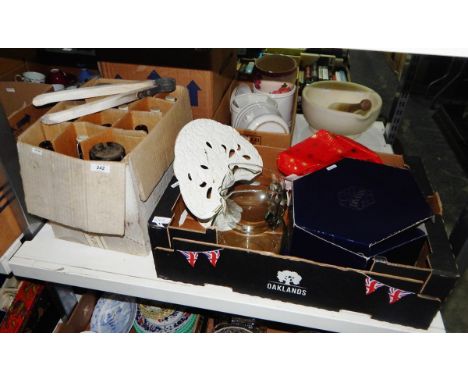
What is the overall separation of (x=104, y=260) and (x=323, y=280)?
1.49 ft

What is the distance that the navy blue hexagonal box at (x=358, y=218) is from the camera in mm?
603

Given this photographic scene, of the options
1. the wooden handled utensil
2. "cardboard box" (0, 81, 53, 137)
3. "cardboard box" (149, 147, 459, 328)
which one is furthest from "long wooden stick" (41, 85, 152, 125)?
"cardboard box" (149, 147, 459, 328)

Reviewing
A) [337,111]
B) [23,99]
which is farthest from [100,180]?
[337,111]

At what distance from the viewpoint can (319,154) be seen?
0.87 meters

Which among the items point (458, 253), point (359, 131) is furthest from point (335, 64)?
point (458, 253)

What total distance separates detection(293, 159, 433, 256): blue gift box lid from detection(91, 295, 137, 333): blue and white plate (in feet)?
2.13

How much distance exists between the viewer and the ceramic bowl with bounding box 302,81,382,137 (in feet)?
3.35

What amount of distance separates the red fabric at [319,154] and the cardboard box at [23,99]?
1.91ft

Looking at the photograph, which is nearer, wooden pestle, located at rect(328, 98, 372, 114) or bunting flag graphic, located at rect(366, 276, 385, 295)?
bunting flag graphic, located at rect(366, 276, 385, 295)

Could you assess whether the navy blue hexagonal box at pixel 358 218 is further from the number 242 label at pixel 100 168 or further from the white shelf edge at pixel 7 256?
the white shelf edge at pixel 7 256

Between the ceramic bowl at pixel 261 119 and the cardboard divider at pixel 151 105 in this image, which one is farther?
the ceramic bowl at pixel 261 119

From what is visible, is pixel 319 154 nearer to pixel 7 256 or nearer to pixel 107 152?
pixel 107 152

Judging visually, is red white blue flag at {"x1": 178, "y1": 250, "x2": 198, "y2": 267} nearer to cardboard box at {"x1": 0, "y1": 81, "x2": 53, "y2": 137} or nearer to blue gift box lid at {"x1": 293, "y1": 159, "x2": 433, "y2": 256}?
blue gift box lid at {"x1": 293, "y1": 159, "x2": 433, "y2": 256}

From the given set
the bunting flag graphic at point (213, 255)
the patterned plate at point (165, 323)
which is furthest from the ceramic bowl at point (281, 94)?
the patterned plate at point (165, 323)
